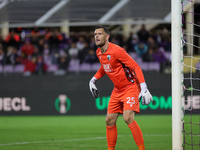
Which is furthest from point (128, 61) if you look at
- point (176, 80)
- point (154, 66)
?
point (154, 66)

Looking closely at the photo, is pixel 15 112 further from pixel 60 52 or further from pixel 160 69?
pixel 160 69

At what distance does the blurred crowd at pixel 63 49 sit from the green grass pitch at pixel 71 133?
197cm

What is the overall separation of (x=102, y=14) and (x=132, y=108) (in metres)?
8.84

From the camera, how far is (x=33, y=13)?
14.5 metres

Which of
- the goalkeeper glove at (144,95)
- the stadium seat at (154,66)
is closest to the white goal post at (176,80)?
the goalkeeper glove at (144,95)

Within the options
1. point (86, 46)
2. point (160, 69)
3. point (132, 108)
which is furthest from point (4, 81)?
point (132, 108)

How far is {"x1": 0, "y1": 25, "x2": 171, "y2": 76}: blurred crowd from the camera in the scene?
14453 millimetres

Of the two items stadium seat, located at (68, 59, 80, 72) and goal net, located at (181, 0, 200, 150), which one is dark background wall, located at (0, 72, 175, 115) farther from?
goal net, located at (181, 0, 200, 150)

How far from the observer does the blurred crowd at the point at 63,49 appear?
14453 millimetres

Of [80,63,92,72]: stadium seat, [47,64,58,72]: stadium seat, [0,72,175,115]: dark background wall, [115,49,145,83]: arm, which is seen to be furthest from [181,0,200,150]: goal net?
[47,64,58,72]: stadium seat

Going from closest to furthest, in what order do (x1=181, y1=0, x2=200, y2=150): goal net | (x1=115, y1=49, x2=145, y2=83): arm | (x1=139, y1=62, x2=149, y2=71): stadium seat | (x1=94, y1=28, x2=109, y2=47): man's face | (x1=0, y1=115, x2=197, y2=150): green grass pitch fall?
1. (x1=115, y1=49, x2=145, y2=83): arm
2. (x1=94, y1=28, x2=109, y2=47): man's face
3. (x1=0, y1=115, x2=197, y2=150): green grass pitch
4. (x1=181, y1=0, x2=200, y2=150): goal net
5. (x1=139, y1=62, x2=149, y2=71): stadium seat

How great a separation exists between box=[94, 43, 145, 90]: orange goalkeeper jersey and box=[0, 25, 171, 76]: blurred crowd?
831cm

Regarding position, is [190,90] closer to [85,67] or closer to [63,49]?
[85,67]

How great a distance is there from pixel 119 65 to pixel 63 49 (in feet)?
28.8
